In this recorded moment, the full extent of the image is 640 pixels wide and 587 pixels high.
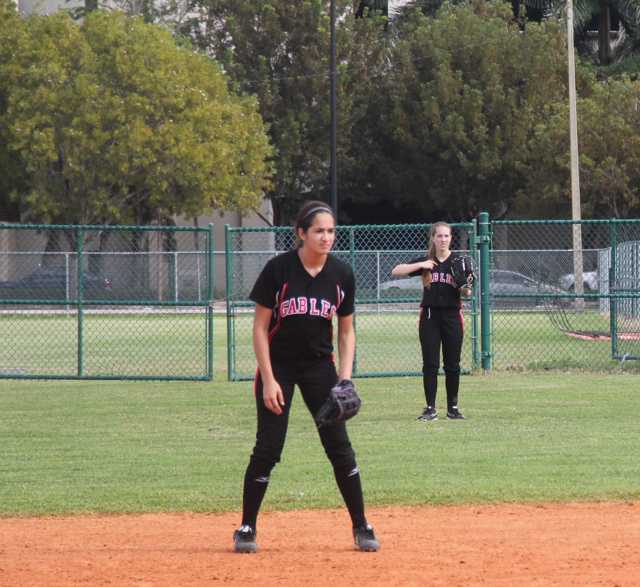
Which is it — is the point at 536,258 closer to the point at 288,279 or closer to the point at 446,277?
the point at 446,277

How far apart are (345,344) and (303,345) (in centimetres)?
25

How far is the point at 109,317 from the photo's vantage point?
27734mm

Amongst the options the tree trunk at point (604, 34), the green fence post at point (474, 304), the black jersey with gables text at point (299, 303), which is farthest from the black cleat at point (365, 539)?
the tree trunk at point (604, 34)

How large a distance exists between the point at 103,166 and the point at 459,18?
15515mm

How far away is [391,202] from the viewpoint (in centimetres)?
5347

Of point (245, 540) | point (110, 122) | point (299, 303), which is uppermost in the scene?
point (110, 122)

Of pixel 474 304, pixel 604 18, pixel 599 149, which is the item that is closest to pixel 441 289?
pixel 474 304

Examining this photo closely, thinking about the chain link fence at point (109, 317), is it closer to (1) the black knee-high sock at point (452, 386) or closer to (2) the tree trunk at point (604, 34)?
(1) the black knee-high sock at point (452, 386)

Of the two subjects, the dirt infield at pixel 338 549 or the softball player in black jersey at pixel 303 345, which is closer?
the dirt infield at pixel 338 549

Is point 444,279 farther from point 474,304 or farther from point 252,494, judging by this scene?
point 252,494

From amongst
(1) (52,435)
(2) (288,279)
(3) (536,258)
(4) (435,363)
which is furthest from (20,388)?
(3) (536,258)

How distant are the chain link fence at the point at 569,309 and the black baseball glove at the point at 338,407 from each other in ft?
34.0

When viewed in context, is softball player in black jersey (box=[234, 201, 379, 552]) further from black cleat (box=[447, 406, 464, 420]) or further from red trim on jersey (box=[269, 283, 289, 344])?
black cleat (box=[447, 406, 464, 420])

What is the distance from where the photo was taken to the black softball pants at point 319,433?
6.89 m
